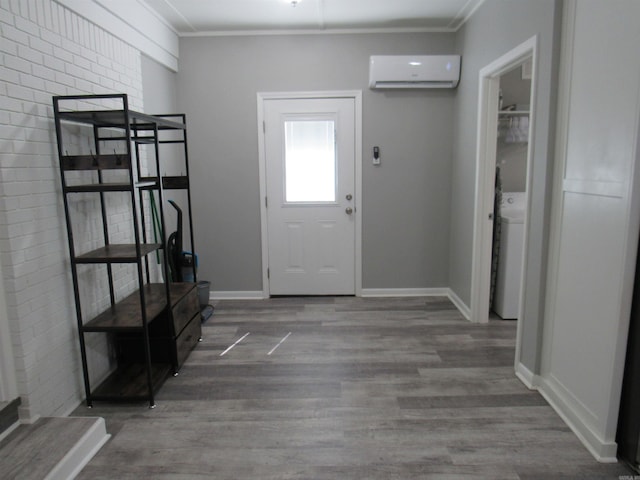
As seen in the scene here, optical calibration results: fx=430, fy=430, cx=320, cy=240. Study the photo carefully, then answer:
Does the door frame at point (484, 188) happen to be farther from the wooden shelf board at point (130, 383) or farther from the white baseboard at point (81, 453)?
the white baseboard at point (81, 453)

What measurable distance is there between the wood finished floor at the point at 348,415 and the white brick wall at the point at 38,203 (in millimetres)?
392

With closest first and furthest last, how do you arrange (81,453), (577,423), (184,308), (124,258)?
1. (81,453)
2. (577,423)
3. (124,258)
4. (184,308)

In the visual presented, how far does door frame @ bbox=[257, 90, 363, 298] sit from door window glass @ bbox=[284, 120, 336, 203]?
0.75ft

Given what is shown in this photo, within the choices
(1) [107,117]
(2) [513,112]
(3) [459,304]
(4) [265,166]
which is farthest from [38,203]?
(2) [513,112]

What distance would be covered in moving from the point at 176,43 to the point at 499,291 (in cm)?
379

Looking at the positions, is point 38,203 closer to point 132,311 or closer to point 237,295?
point 132,311

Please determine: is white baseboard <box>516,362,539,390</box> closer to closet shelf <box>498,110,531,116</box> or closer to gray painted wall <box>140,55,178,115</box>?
closet shelf <box>498,110,531,116</box>

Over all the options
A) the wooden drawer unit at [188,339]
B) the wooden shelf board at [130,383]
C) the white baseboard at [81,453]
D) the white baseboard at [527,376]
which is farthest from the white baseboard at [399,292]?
the white baseboard at [81,453]

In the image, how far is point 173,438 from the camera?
2232 millimetres

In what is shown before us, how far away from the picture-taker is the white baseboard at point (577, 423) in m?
2.00

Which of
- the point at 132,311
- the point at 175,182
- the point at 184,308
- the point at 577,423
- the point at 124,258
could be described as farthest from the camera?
the point at 175,182

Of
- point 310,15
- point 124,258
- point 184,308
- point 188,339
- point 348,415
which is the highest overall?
point 310,15

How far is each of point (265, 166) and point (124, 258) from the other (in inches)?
86.0

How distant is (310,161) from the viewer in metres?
4.35
